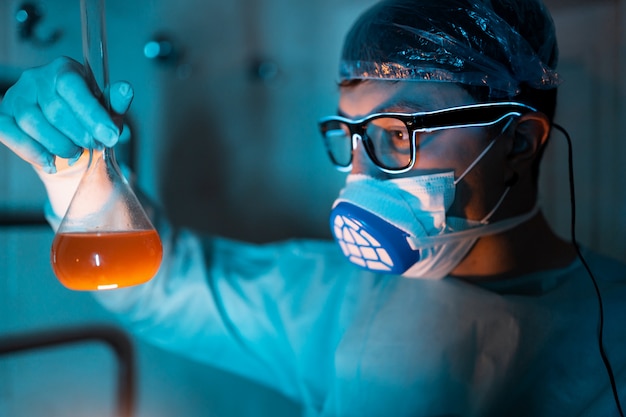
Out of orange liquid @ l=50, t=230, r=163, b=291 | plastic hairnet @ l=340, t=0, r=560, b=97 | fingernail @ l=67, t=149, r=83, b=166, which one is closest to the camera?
orange liquid @ l=50, t=230, r=163, b=291

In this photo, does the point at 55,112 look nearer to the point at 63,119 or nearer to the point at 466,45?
the point at 63,119

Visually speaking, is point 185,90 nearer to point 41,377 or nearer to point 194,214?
point 194,214

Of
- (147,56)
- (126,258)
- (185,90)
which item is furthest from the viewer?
(185,90)

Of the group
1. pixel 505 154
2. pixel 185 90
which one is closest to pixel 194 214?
pixel 185 90

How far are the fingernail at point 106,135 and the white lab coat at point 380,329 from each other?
1.38 ft

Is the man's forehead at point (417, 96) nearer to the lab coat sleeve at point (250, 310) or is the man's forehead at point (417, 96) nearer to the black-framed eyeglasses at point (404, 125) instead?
the black-framed eyeglasses at point (404, 125)

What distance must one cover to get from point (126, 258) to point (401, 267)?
49 centimetres

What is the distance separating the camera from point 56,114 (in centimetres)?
89

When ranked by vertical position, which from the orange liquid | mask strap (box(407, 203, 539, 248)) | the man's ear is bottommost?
mask strap (box(407, 203, 539, 248))

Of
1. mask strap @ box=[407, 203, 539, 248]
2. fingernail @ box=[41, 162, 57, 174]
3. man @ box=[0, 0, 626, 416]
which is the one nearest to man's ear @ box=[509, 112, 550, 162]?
man @ box=[0, 0, 626, 416]

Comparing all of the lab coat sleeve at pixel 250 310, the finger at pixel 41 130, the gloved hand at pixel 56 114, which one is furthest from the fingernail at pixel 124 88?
the lab coat sleeve at pixel 250 310

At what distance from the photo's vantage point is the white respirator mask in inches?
42.0

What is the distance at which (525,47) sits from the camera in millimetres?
1056

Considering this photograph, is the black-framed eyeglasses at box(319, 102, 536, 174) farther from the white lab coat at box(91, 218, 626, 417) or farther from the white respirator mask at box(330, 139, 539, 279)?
the white lab coat at box(91, 218, 626, 417)
